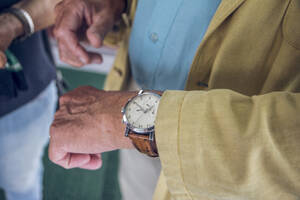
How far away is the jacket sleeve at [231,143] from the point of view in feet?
1.18

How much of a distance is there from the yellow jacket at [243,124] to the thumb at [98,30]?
26 centimetres

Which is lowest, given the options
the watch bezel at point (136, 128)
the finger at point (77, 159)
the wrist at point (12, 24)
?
the finger at point (77, 159)

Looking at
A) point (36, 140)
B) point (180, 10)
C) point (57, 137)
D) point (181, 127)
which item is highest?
point (180, 10)

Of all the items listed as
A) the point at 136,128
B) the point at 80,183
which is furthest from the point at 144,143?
the point at 80,183

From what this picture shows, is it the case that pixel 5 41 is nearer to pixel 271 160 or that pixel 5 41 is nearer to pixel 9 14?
pixel 9 14

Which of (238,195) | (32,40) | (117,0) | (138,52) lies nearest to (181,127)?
(238,195)

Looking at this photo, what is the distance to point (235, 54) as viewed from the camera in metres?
0.52

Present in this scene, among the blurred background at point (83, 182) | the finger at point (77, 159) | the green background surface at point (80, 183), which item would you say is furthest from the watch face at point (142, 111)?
the green background surface at point (80, 183)

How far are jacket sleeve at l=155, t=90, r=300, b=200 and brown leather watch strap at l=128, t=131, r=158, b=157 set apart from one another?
0.11 feet

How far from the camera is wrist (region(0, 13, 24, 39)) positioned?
665mm

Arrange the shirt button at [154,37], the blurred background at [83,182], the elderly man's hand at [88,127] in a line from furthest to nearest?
the blurred background at [83,182] < the shirt button at [154,37] < the elderly man's hand at [88,127]

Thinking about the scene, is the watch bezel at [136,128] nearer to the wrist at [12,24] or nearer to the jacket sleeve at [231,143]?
the jacket sleeve at [231,143]

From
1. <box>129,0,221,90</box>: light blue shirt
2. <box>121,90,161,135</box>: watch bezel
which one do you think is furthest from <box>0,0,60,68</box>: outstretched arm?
<box>121,90,161,135</box>: watch bezel

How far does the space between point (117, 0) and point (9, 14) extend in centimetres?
28
